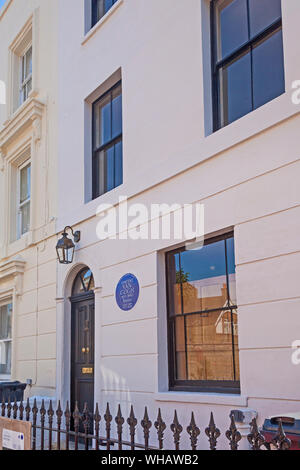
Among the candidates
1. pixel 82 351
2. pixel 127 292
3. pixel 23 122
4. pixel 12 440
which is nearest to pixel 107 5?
pixel 23 122

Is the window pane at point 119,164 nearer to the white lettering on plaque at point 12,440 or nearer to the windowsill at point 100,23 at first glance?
the windowsill at point 100,23

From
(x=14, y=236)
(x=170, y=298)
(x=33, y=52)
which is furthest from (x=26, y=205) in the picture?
(x=170, y=298)

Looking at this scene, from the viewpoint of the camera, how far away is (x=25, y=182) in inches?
464

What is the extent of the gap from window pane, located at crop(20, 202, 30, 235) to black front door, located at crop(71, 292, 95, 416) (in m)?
2.83

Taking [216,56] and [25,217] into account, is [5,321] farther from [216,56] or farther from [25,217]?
[216,56]

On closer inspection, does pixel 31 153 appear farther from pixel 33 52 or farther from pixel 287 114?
pixel 287 114

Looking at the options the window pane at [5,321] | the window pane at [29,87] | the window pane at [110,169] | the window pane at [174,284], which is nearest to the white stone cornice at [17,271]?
the window pane at [5,321]

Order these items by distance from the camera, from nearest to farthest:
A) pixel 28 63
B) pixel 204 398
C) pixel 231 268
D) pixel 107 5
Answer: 1. pixel 204 398
2. pixel 231 268
3. pixel 107 5
4. pixel 28 63

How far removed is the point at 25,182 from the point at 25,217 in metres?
0.83

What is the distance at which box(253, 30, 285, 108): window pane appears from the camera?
5777 millimetres

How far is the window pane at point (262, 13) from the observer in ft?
19.4

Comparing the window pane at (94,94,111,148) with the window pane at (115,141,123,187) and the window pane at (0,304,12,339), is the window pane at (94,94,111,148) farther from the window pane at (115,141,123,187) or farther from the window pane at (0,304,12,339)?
the window pane at (0,304,12,339)

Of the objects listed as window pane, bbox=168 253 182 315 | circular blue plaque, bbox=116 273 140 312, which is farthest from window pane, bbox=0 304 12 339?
window pane, bbox=168 253 182 315

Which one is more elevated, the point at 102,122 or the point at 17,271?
the point at 102,122
